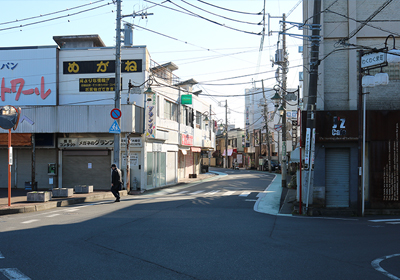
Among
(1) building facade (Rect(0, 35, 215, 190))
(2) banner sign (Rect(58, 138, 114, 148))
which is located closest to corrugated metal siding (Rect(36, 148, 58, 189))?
(1) building facade (Rect(0, 35, 215, 190))

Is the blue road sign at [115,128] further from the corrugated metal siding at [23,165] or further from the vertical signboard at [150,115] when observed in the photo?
the corrugated metal siding at [23,165]

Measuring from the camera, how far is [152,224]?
1070 cm

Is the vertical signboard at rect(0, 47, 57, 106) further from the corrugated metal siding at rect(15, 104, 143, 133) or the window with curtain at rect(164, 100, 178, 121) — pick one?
the window with curtain at rect(164, 100, 178, 121)

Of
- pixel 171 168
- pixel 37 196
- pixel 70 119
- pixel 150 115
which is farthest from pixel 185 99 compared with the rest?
pixel 37 196

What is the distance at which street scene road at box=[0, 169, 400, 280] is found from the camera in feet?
20.0

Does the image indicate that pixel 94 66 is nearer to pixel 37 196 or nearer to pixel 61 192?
pixel 61 192

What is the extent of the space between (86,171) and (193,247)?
18.6 metres

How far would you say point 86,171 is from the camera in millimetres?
→ 24922

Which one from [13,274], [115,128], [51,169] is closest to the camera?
[13,274]

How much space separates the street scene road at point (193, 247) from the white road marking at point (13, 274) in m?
0.01

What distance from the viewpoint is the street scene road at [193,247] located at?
20.0 feet

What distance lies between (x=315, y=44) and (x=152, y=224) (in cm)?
901

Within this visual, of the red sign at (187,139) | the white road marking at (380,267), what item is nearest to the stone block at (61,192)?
the white road marking at (380,267)

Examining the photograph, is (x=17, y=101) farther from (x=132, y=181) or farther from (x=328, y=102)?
(x=328, y=102)
